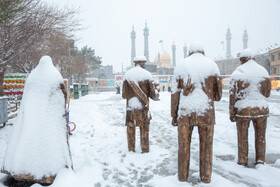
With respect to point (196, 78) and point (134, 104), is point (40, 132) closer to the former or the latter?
point (134, 104)

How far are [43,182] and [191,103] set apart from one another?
249 centimetres

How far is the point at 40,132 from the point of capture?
308 cm

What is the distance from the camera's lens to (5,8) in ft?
18.5

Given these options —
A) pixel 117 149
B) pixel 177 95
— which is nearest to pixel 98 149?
pixel 117 149

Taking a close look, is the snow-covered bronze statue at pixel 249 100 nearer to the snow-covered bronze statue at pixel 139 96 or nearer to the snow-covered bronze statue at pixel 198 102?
the snow-covered bronze statue at pixel 198 102

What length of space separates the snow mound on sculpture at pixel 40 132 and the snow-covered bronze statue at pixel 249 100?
314 centimetres

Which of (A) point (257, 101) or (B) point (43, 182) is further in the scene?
(A) point (257, 101)

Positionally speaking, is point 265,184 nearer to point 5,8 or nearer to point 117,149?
point 117,149

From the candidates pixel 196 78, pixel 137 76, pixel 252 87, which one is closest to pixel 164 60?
pixel 137 76

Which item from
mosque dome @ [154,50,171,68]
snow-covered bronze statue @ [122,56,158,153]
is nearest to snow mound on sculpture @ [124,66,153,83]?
snow-covered bronze statue @ [122,56,158,153]

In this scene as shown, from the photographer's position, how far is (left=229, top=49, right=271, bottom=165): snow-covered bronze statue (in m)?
3.75

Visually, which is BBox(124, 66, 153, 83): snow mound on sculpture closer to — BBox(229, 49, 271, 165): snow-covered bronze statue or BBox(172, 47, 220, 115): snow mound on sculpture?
BBox(172, 47, 220, 115): snow mound on sculpture

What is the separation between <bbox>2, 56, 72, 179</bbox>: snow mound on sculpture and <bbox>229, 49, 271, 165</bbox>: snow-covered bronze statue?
3.14 metres

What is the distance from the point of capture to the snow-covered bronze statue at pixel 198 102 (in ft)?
10.4
